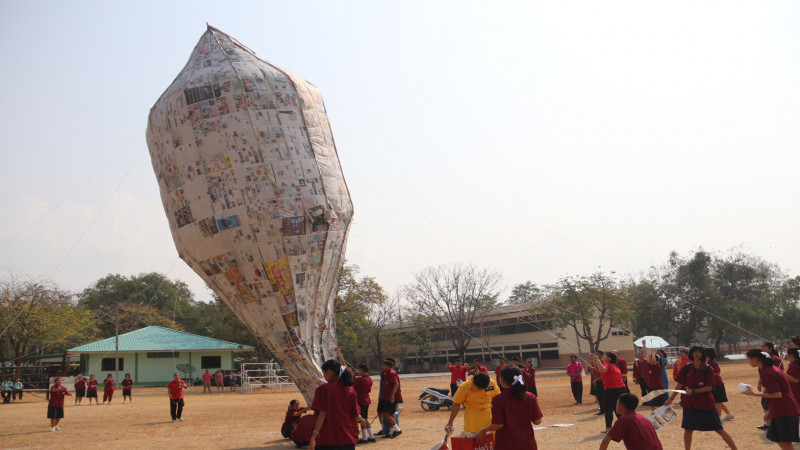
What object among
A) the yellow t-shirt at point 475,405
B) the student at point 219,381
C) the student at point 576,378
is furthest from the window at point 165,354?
the yellow t-shirt at point 475,405

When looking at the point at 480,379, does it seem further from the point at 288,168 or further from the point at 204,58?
the point at 204,58

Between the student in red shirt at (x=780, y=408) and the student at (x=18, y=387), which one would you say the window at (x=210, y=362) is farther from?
the student in red shirt at (x=780, y=408)

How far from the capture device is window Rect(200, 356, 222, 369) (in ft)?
157

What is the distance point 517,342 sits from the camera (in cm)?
6138

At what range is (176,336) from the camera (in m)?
48.3

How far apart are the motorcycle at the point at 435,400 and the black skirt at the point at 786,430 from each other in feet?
38.7

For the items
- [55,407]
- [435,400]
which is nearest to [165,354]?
[55,407]

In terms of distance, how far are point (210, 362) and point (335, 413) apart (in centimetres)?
4449

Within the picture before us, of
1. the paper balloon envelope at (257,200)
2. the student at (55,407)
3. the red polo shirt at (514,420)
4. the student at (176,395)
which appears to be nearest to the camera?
the red polo shirt at (514,420)

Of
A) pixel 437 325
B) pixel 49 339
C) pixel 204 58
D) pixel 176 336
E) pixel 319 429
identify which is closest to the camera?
pixel 319 429

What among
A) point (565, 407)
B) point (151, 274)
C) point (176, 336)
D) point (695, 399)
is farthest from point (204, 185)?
point (151, 274)

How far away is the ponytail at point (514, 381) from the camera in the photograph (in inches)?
250

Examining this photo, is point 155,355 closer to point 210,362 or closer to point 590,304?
point 210,362

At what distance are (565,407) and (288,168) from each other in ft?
38.9
